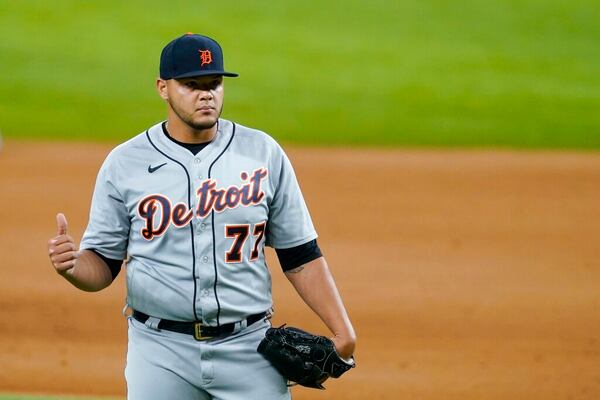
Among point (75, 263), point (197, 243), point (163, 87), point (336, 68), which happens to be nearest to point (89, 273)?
point (75, 263)

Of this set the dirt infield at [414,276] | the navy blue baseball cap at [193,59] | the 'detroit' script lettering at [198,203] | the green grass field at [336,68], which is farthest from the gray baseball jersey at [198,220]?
the green grass field at [336,68]

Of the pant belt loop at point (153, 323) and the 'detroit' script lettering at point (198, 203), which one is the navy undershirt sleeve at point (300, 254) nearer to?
the 'detroit' script lettering at point (198, 203)

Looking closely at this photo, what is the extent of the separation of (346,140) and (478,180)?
10.4ft

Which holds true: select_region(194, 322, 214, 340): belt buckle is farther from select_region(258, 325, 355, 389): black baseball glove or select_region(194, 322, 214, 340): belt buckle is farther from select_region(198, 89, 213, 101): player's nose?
select_region(198, 89, 213, 101): player's nose

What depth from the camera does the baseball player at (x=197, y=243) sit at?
3.87 metres

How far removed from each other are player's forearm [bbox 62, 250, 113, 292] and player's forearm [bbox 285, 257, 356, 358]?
0.63 meters

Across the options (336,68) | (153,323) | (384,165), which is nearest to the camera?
(153,323)

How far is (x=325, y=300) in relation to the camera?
13.0 feet

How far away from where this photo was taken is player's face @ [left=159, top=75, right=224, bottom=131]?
3896 mm

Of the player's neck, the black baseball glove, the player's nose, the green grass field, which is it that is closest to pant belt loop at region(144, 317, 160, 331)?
the black baseball glove

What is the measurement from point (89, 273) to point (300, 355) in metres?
0.75

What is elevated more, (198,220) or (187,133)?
(187,133)

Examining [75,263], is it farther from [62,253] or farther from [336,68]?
[336,68]

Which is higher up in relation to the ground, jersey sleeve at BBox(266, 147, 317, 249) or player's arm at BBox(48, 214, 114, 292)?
jersey sleeve at BBox(266, 147, 317, 249)
